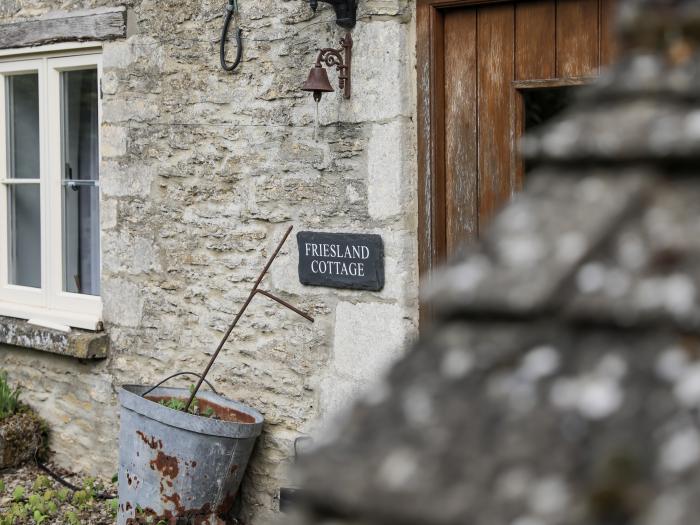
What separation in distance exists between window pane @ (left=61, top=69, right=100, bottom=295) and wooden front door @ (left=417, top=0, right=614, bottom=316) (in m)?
2.38

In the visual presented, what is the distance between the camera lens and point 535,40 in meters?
3.64

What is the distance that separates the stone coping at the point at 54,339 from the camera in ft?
16.7

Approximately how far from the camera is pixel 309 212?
418 centimetres

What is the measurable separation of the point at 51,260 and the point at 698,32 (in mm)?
5047

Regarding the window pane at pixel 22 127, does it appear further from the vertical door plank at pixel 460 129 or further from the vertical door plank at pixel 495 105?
the vertical door plank at pixel 495 105

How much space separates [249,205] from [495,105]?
1.30m

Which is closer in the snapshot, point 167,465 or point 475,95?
point 475,95

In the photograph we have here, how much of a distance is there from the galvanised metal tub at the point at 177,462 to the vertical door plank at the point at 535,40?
1917mm

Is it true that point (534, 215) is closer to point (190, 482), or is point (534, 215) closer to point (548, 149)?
point (548, 149)

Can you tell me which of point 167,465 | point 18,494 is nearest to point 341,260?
point 167,465

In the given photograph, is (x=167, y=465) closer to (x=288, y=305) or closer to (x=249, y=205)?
(x=288, y=305)

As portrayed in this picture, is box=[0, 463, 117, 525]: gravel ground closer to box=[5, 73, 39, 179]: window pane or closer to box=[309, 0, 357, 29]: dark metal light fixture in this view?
box=[5, 73, 39, 179]: window pane

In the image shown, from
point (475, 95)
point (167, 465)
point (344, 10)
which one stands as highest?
point (344, 10)

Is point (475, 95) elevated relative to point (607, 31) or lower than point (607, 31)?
lower
